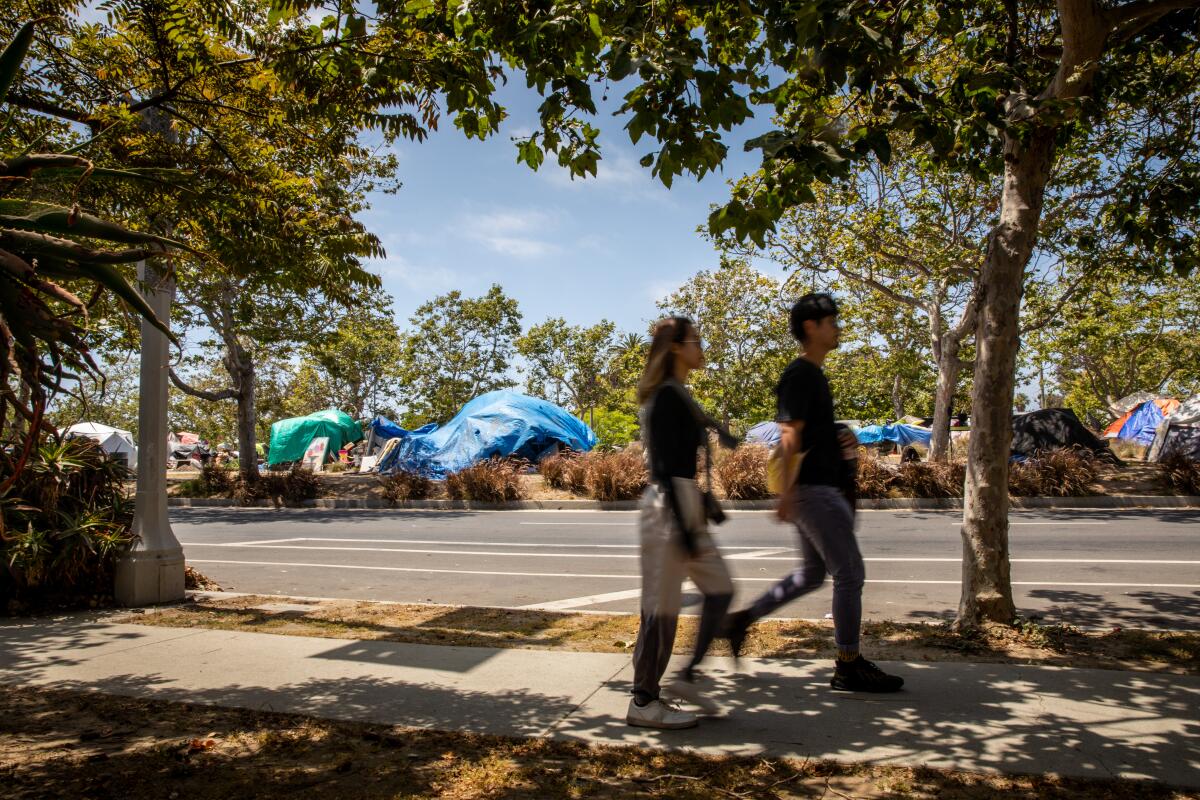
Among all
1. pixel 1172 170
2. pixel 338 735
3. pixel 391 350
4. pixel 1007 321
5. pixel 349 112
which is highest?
pixel 391 350

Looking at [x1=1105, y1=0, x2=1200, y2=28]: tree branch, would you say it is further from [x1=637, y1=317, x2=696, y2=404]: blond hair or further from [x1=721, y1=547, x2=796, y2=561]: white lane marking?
[x1=721, y1=547, x2=796, y2=561]: white lane marking

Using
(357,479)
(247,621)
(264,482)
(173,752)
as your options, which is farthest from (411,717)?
(357,479)

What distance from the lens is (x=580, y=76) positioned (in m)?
5.29

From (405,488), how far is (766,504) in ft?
30.2

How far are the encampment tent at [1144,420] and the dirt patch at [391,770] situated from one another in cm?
3357

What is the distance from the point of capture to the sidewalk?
3.37 m

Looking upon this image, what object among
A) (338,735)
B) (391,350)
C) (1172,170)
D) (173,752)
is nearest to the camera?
(173,752)

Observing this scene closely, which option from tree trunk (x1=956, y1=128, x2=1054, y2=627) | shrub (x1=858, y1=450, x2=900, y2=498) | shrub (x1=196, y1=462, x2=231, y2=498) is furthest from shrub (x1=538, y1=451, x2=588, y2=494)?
tree trunk (x1=956, y1=128, x2=1054, y2=627)

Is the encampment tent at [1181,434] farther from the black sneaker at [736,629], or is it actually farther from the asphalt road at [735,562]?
the black sneaker at [736,629]

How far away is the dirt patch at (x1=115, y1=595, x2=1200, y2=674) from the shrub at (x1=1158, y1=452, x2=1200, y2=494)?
12.3 meters

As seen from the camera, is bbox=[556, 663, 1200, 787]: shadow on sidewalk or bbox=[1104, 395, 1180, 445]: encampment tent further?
bbox=[1104, 395, 1180, 445]: encampment tent

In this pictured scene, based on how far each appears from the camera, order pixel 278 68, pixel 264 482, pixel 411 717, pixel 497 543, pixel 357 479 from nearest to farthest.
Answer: pixel 411 717, pixel 278 68, pixel 497 543, pixel 264 482, pixel 357 479

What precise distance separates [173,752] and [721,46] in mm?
5410

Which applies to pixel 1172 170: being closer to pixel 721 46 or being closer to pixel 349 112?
pixel 721 46
